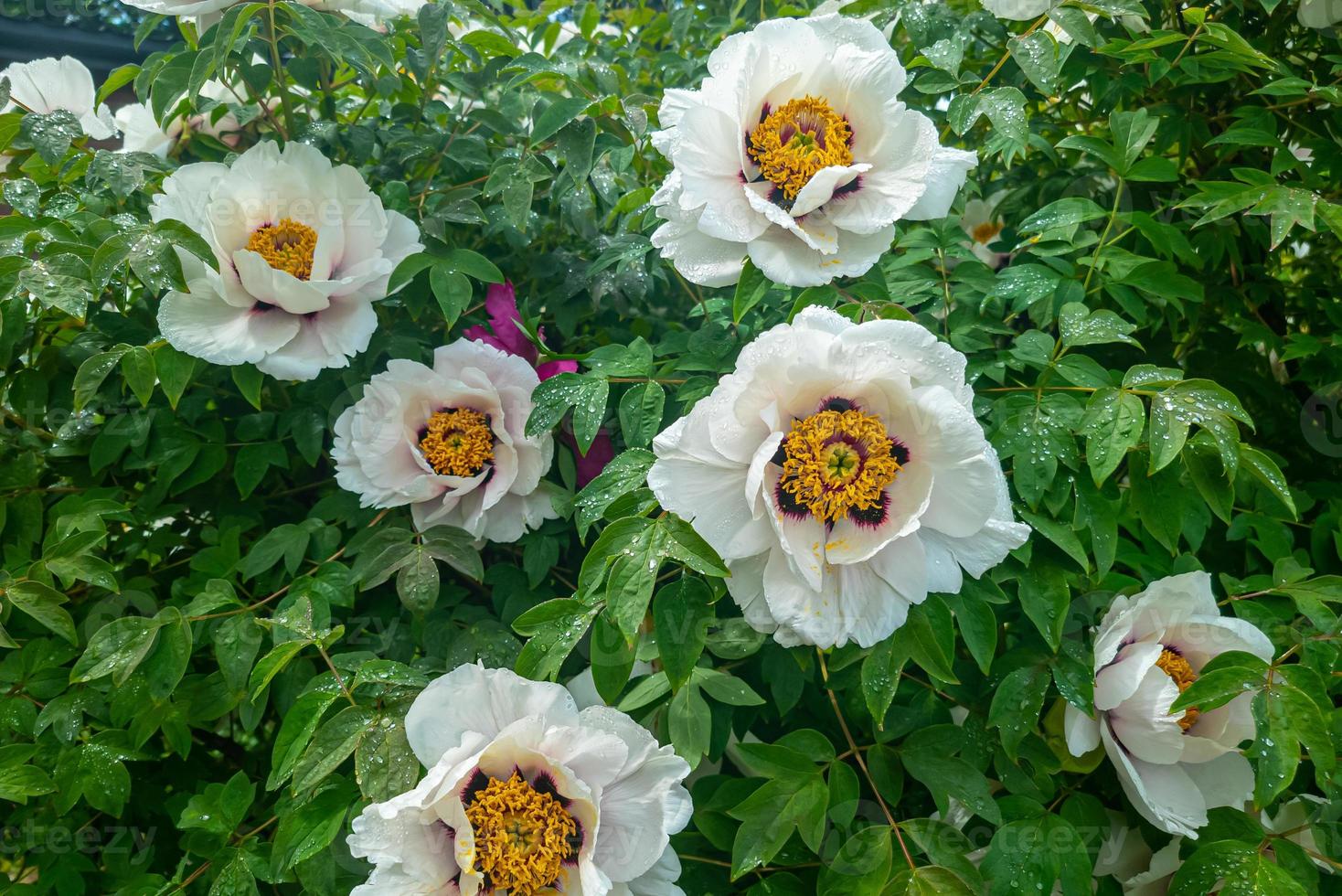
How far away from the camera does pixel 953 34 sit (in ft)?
3.37

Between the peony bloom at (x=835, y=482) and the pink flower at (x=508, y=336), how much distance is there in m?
0.35

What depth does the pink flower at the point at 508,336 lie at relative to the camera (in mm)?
1026

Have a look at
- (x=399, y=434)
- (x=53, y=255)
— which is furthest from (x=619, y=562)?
(x=53, y=255)

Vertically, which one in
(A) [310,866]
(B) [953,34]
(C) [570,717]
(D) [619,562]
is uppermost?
(B) [953,34]

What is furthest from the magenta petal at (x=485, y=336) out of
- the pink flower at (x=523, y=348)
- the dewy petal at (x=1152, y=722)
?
the dewy petal at (x=1152, y=722)

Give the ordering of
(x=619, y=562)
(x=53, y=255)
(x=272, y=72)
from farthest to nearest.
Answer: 1. (x=272, y=72)
2. (x=53, y=255)
3. (x=619, y=562)

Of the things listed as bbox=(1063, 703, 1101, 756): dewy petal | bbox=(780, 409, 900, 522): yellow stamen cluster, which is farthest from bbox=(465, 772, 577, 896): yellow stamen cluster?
bbox=(1063, 703, 1101, 756): dewy petal

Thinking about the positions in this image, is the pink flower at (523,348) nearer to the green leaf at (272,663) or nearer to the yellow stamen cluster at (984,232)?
the green leaf at (272,663)

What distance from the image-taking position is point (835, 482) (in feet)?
2.38

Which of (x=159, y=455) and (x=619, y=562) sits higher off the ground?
(x=619, y=562)

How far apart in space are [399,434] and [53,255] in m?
0.35

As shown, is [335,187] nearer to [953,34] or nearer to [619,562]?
[619,562]

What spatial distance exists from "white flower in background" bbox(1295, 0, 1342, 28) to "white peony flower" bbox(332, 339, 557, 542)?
0.94 meters
